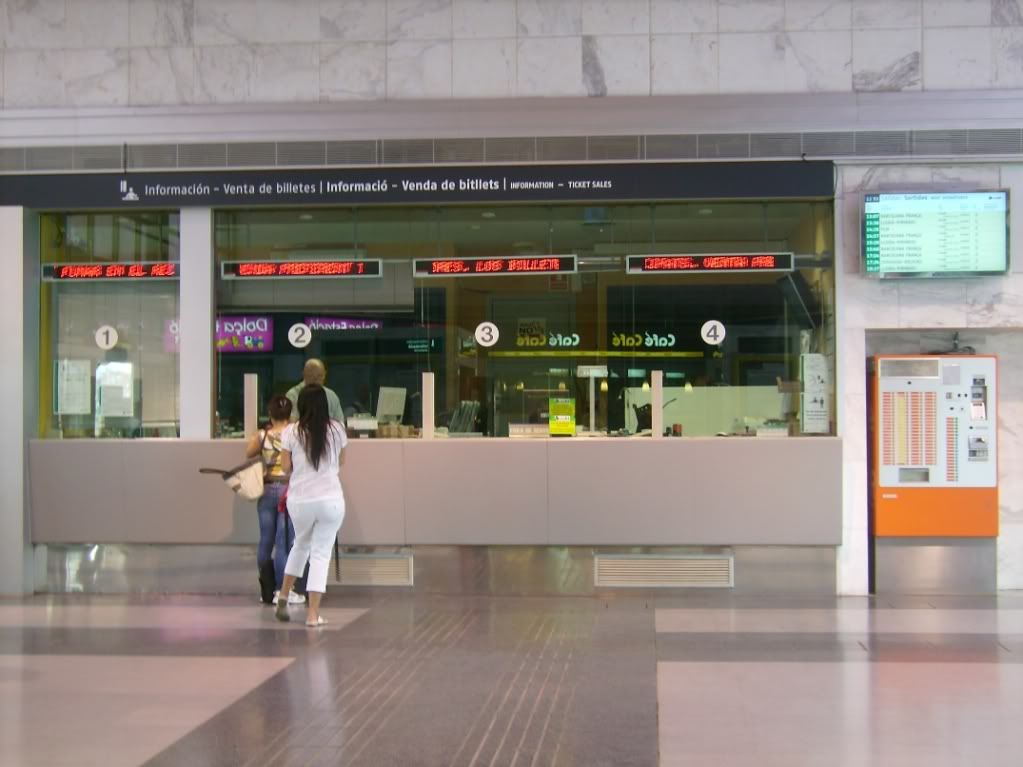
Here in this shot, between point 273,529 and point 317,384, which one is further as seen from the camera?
point 273,529

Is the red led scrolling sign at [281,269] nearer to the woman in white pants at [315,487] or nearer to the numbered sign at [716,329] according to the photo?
the woman in white pants at [315,487]

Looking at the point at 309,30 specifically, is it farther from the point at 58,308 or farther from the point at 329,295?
the point at 58,308

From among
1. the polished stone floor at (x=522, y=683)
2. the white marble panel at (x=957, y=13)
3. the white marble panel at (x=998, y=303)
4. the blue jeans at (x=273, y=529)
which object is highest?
the white marble panel at (x=957, y=13)

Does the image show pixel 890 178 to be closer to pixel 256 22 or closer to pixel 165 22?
pixel 256 22

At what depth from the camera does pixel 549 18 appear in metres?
9.96

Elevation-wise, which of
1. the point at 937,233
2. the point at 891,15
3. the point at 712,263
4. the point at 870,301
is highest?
the point at 891,15

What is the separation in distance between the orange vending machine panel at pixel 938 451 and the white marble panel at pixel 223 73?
252 inches

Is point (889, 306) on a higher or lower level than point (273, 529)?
higher

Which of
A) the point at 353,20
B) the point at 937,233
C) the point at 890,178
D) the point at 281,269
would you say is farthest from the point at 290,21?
the point at 937,233

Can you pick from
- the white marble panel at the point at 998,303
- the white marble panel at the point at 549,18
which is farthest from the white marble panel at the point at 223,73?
the white marble panel at the point at 998,303

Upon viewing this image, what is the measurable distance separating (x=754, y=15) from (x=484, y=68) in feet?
8.19

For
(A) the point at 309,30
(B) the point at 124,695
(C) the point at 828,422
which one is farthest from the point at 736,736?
(A) the point at 309,30

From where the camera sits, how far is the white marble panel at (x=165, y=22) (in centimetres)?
1020

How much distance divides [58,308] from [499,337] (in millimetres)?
4355
